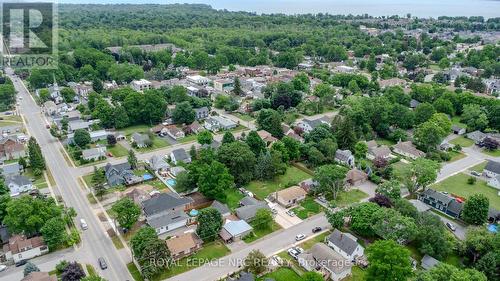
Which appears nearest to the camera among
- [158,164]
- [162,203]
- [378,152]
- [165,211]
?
[165,211]

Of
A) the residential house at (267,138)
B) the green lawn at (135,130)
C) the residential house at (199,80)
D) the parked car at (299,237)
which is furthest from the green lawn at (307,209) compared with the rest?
the residential house at (199,80)

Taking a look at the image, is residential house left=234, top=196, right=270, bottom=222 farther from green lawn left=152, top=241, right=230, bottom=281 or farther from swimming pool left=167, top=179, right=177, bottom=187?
swimming pool left=167, top=179, right=177, bottom=187

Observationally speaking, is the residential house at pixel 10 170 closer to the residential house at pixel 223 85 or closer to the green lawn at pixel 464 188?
the residential house at pixel 223 85

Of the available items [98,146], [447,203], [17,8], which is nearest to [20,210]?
[98,146]

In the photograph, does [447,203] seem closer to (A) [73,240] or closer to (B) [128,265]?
(B) [128,265]

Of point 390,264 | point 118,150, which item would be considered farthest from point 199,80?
point 390,264

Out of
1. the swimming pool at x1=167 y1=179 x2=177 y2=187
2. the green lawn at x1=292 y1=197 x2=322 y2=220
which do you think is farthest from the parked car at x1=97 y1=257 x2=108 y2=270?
the green lawn at x1=292 y1=197 x2=322 y2=220

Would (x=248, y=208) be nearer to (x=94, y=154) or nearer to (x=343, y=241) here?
(x=343, y=241)
